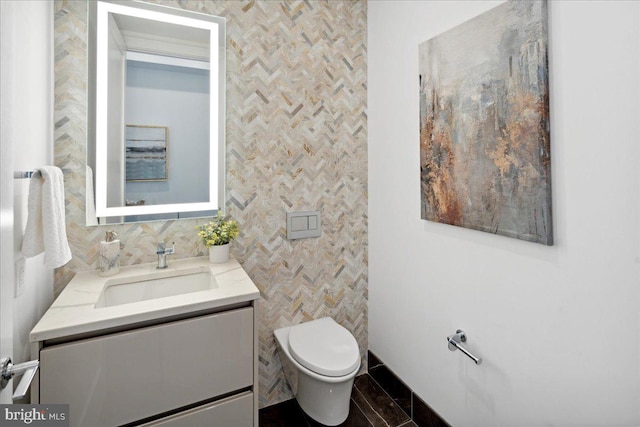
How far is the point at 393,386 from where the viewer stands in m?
1.85

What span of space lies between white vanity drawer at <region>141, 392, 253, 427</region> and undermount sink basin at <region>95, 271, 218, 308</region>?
455mm

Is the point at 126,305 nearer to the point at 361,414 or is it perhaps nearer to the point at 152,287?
the point at 152,287

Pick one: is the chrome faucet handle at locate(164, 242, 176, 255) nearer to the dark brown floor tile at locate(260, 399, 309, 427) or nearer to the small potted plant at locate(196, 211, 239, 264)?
the small potted plant at locate(196, 211, 239, 264)

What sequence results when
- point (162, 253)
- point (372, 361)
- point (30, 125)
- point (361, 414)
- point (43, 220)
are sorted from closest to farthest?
point (43, 220) < point (30, 125) < point (162, 253) < point (361, 414) < point (372, 361)

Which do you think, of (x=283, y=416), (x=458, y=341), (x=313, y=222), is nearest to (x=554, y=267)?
(x=458, y=341)

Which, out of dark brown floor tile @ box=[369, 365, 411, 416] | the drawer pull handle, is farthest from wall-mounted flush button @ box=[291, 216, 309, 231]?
the drawer pull handle

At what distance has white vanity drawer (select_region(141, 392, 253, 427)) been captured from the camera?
3.81 ft

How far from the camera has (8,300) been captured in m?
0.73

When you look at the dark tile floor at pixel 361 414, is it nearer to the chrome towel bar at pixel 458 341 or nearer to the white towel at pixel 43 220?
the chrome towel bar at pixel 458 341

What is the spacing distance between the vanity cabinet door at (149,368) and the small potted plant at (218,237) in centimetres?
43

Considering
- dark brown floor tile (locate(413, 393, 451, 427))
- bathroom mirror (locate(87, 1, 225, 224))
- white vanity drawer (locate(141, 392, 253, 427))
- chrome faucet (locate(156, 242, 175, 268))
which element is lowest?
dark brown floor tile (locate(413, 393, 451, 427))

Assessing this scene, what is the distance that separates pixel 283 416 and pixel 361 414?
0.43 meters

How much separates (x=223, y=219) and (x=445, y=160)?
1.12 metres

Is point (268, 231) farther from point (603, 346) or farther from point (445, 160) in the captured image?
point (603, 346)
